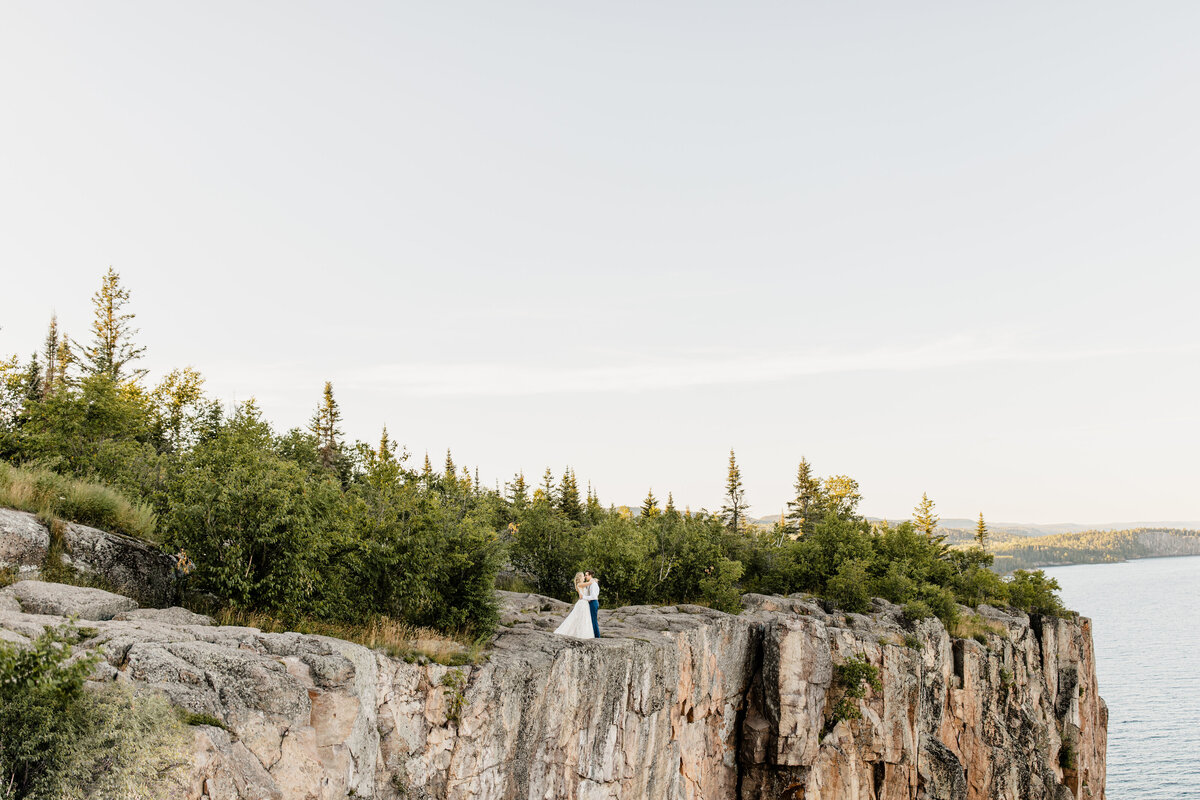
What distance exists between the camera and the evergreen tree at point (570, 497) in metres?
74.0

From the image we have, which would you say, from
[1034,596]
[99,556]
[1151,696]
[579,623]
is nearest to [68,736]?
[99,556]

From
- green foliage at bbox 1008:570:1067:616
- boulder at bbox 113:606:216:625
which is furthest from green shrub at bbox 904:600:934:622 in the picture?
boulder at bbox 113:606:216:625

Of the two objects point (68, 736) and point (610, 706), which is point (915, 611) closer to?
point (610, 706)

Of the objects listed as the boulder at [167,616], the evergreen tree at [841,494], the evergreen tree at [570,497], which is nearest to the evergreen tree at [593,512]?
the evergreen tree at [570,497]

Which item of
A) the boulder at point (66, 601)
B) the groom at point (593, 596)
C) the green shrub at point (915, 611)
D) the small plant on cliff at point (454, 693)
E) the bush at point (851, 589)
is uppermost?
the boulder at point (66, 601)

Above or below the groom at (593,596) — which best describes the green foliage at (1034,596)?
below

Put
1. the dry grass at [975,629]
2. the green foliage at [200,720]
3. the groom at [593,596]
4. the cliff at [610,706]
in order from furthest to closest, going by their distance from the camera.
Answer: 1. the dry grass at [975,629]
2. the groom at [593,596]
3. the cliff at [610,706]
4. the green foliage at [200,720]

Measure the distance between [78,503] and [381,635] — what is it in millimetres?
7965

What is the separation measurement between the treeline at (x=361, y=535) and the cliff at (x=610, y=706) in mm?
1936

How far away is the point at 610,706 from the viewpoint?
58.0 ft

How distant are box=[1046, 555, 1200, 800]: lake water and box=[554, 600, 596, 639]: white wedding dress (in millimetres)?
52851

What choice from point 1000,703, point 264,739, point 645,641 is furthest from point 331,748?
point 1000,703

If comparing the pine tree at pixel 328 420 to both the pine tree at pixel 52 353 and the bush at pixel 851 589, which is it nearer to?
the pine tree at pixel 52 353

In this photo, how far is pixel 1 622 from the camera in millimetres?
9125
